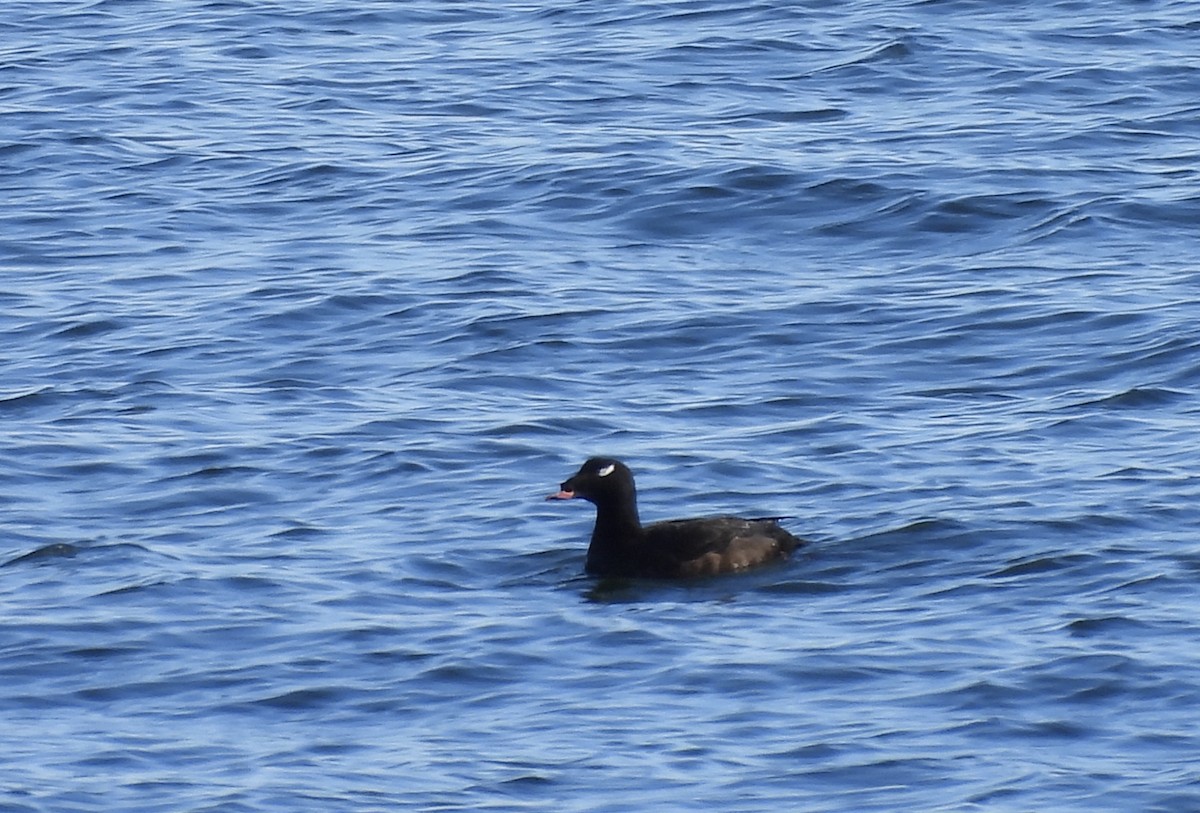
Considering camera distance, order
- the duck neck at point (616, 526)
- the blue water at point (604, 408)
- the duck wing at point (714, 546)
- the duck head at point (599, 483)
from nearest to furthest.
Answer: the blue water at point (604, 408) → the duck wing at point (714, 546) → the duck neck at point (616, 526) → the duck head at point (599, 483)

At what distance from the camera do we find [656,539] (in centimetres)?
1233

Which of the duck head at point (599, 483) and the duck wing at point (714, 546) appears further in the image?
the duck head at point (599, 483)

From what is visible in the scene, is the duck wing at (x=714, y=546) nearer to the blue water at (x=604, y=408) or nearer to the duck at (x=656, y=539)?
the duck at (x=656, y=539)

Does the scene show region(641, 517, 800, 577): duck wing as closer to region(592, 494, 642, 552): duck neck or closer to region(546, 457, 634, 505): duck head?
region(592, 494, 642, 552): duck neck

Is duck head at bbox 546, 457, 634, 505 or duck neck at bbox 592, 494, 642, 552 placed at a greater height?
duck head at bbox 546, 457, 634, 505

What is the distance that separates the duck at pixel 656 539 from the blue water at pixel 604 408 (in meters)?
0.14

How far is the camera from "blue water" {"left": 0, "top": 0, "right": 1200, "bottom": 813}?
973 cm

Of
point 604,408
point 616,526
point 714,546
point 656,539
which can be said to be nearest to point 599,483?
point 616,526

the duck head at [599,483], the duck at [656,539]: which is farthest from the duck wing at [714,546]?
the duck head at [599,483]

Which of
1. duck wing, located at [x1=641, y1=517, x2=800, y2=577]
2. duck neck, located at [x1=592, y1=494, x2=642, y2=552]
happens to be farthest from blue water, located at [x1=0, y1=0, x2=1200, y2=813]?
duck neck, located at [x1=592, y1=494, x2=642, y2=552]

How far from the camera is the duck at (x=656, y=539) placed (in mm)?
11953

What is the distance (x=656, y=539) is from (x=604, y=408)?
7.31 ft

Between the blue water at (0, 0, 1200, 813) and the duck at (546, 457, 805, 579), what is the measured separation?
0.45ft

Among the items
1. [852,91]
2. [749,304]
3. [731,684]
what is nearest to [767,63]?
[852,91]
